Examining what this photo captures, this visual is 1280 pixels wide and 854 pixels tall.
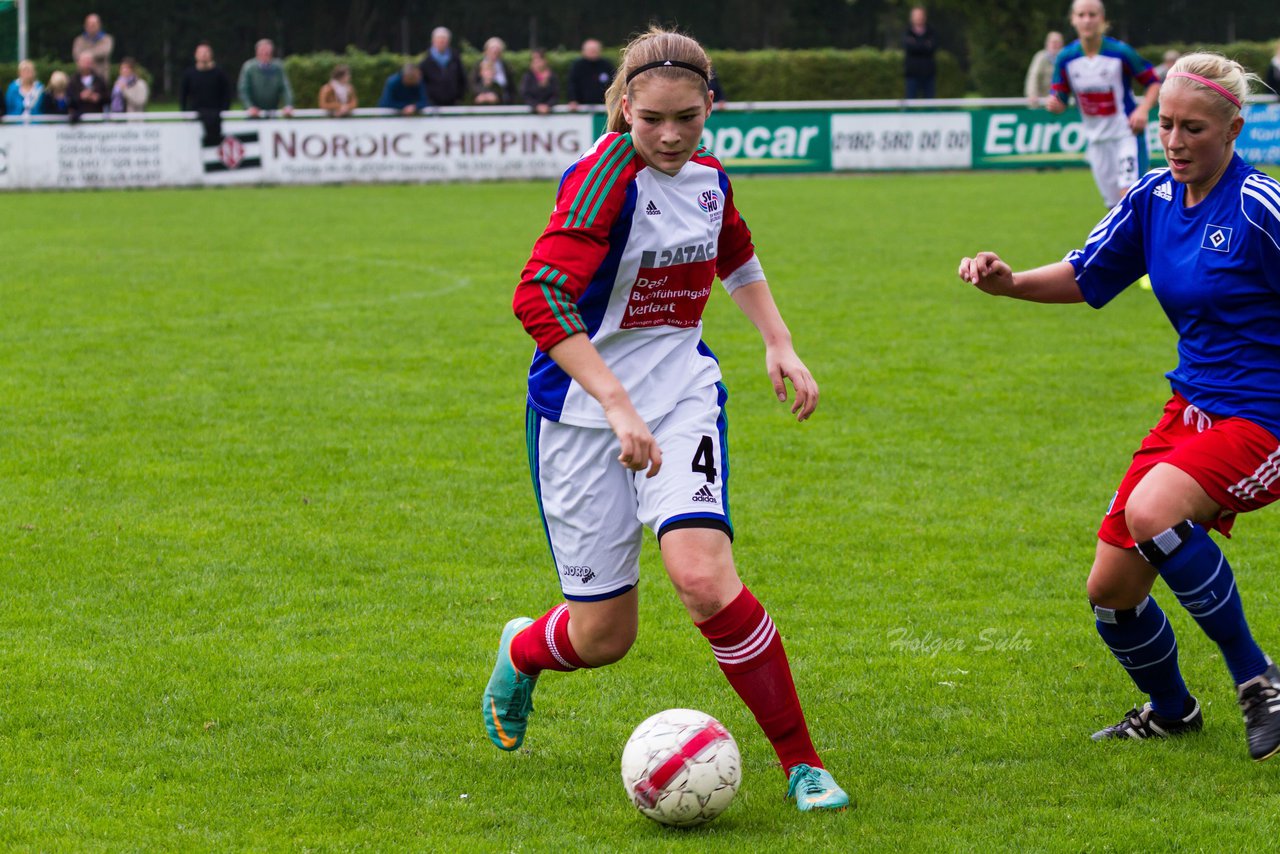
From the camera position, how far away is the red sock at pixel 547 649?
4184 mm

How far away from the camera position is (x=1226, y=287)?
4.01 meters

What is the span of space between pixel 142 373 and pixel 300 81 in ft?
99.8

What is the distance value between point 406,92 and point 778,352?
65.7ft

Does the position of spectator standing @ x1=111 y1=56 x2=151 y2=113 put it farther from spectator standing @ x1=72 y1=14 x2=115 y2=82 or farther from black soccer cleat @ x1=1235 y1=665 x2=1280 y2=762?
black soccer cleat @ x1=1235 y1=665 x2=1280 y2=762

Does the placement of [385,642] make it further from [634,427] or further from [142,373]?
[142,373]

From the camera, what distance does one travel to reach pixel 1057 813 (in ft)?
12.7

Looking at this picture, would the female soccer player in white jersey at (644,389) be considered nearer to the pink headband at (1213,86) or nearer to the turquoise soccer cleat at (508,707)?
the turquoise soccer cleat at (508,707)

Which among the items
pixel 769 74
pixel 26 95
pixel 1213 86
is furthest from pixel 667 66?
pixel 769 74

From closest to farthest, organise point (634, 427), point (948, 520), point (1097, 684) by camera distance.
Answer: point (634, 427), point (1097, 684), point (948, 520)

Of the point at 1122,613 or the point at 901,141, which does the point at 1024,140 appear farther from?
the point at 1122,613

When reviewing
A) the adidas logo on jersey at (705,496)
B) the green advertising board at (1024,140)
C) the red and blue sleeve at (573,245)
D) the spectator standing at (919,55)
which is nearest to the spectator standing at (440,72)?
→ the spectator standing at (919,55)

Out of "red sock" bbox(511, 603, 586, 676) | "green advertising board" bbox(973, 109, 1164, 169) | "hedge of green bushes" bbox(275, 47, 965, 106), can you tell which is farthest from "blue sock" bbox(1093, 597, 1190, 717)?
"hedge of green bushes" bbox(275, 47, 965, 106)

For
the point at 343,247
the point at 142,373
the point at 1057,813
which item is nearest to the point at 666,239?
the point at 1057,813

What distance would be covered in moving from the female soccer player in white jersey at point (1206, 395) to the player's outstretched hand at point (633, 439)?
1101mm
